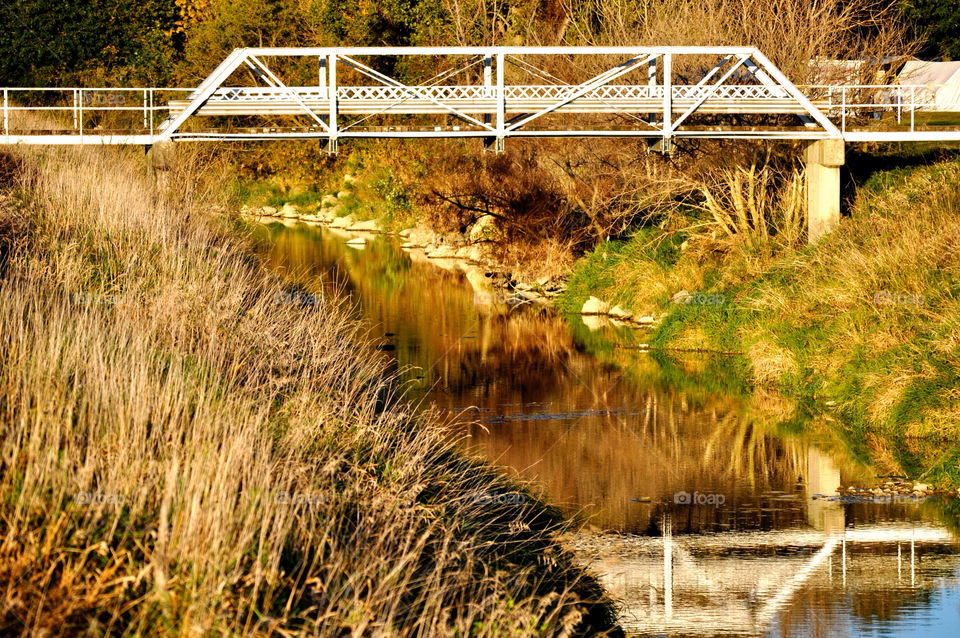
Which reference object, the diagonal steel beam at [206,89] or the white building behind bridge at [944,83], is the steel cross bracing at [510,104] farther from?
the white building behind bridge at [944,83]

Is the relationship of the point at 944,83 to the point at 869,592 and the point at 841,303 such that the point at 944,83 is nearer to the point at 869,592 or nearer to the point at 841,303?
the point at 841,303

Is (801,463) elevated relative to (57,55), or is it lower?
lower

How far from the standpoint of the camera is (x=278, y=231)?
48.9 m

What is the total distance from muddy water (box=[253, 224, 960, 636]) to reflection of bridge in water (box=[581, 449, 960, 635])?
0.02 meters

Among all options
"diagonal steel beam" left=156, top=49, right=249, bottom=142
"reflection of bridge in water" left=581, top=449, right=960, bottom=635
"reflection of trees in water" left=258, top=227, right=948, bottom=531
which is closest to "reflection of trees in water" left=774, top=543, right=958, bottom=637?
"reflection of bridge in water" left=581, top=449, right=960, bottom=635

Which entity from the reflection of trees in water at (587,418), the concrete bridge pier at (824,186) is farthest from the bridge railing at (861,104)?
the reflection of trees in water at (587,418)

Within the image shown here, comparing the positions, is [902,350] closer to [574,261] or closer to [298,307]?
[298,307]

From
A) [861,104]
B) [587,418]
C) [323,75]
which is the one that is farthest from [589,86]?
[587,418]

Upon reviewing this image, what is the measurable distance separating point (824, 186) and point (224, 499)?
20691 mm

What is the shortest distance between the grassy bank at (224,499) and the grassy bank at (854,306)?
23.4 feet

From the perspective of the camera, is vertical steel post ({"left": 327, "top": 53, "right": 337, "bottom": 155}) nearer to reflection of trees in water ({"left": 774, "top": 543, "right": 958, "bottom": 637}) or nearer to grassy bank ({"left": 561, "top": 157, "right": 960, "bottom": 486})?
grassy bank ({"left": 561, "top": 157, "right": 960, "bottom": 486})

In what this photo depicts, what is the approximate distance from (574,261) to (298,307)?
1670 cm

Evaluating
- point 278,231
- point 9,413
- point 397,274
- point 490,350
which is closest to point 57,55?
point 278,231

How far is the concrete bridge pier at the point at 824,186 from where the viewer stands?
85.1 feet
